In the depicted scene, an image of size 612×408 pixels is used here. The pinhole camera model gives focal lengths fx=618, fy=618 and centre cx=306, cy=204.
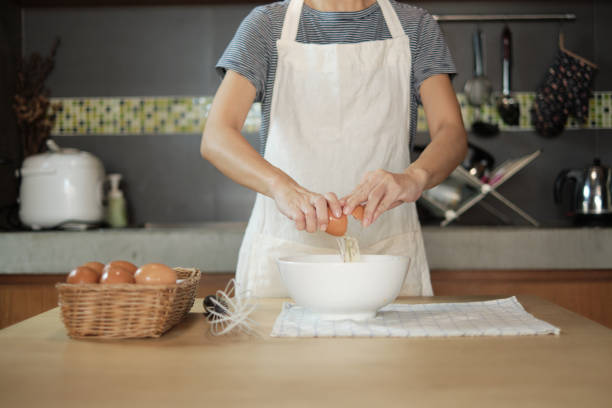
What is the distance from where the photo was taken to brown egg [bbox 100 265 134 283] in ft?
2.58

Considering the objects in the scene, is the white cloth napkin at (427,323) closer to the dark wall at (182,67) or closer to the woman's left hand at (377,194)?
the woman's left hand at (377,194)

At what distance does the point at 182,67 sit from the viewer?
2383 mm

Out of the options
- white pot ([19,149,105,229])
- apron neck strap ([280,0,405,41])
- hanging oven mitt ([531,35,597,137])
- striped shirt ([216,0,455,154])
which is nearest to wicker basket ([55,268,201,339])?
striped shirt ([216,0,455,154])

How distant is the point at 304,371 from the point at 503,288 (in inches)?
54.3

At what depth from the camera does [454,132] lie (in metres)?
1.23

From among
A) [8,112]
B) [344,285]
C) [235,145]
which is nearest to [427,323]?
[344,285]

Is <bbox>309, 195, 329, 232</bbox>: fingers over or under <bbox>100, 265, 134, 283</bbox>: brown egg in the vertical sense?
over

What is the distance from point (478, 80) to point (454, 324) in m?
1.64

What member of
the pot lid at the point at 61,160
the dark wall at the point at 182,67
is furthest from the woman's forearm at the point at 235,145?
the dark wall at the point at 182,67

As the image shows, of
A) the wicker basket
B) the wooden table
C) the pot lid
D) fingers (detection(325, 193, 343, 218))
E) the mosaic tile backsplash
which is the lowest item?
the wooden table

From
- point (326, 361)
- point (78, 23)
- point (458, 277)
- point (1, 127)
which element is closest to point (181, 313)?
point (326, 361)

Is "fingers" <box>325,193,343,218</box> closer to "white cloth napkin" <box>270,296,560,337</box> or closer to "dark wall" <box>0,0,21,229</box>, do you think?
"white cloth napkin" <box>270,296,560,337</box>

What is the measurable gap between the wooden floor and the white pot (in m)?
0.23

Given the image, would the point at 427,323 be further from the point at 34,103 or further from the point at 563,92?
the point at 34,103
